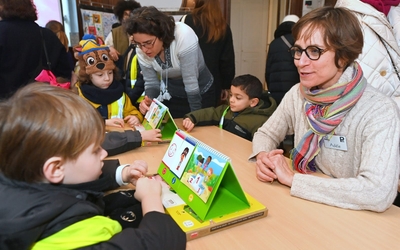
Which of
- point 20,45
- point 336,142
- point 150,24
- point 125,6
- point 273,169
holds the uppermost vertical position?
point 125,6

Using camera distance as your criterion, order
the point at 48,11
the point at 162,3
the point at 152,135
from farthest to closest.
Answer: the point at 162,3 → the point at 48,11 → the point at 152,135

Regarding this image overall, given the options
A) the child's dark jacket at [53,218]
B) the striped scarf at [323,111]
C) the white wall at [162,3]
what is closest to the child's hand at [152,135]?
the striped scarf at [323,111]

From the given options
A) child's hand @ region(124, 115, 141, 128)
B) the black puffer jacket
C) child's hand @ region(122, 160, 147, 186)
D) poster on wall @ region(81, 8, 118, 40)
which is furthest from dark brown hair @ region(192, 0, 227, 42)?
poster on wall @ region(81, 8, 118, 40)

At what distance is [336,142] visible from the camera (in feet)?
3.98

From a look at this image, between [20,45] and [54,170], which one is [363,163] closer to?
[54,170]

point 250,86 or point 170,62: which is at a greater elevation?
point 170,62

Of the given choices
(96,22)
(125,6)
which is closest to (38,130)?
A: (125,6)

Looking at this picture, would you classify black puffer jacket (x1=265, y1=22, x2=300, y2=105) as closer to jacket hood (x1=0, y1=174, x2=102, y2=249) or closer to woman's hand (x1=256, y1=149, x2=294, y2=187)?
woman's hand (x1=256, y1=149, x2=294, y2=187)

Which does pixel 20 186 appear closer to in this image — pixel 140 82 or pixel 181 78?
pixel 181 78

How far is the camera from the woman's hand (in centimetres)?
118

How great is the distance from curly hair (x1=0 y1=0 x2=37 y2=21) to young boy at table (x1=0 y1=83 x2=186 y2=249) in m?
1.78

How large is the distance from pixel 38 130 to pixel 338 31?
103cm

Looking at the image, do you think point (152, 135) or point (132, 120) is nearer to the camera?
point (152, 135)

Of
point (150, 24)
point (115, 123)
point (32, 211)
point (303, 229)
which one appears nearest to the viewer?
point (32, 211)
